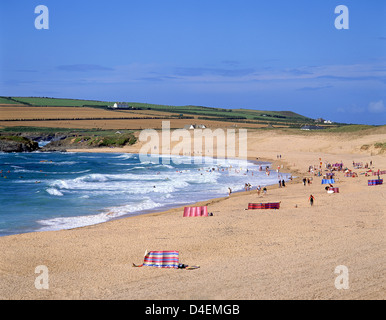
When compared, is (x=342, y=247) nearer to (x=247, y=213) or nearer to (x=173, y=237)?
(x=173, y=237)

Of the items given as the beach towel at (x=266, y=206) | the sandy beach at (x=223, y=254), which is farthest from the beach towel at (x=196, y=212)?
the beach towel at (x=266, y=206)

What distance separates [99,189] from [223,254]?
18347 millimetres

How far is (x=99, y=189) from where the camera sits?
32062 mm

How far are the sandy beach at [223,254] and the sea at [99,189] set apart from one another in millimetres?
2408

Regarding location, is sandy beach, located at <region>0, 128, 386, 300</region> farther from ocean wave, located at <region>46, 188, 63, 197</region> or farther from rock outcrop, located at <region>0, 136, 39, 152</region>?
rock outcrop, located at <region>0, 136, 39, 152</region>

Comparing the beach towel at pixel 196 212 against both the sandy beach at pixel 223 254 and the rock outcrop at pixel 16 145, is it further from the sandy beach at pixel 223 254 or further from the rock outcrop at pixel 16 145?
the rock outcrop at pixel 16 145

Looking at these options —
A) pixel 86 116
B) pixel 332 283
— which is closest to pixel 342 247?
pixel 332 283

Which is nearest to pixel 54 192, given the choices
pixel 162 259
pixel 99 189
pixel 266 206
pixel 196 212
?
pixel 99 189

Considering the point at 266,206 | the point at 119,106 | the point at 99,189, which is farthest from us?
the point at 119,106

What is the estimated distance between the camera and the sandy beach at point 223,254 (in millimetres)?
11430

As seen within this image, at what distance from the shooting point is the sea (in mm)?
22938

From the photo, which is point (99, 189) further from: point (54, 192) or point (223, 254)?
point (223, 254)

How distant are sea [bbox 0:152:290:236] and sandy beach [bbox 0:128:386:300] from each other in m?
2.41

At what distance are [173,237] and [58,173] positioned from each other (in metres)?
28.0
